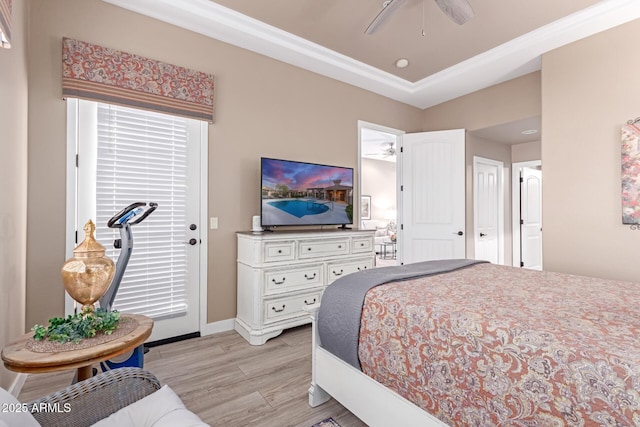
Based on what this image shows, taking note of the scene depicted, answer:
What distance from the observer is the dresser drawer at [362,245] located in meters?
3.37

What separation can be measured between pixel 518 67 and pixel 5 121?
4.61 m

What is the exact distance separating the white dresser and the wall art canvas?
8.03 feet

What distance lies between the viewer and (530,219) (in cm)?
552

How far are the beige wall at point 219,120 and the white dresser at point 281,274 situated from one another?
0.28m

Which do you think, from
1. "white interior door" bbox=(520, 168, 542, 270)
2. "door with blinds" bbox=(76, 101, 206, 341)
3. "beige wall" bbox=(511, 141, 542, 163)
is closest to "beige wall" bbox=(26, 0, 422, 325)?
"door with blinds" bbox=(76, 101, 206, 341)

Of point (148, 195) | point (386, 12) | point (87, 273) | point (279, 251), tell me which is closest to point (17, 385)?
point (87, 273)

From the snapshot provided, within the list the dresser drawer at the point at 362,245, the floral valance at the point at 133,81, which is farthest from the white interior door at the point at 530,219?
the floral valance at the point at 133,81

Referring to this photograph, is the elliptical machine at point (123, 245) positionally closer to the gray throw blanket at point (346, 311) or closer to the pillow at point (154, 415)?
the pillow at point (154, 415)

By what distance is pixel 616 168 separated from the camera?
2.71m

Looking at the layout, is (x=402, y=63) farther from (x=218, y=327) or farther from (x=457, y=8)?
(x=218, y=327)

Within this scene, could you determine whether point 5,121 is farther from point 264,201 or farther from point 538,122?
point 538,122

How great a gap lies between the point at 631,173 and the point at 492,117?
1.76m

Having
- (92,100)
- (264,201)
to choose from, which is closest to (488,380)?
(264,201)

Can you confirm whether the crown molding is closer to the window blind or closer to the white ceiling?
the white ceiling
